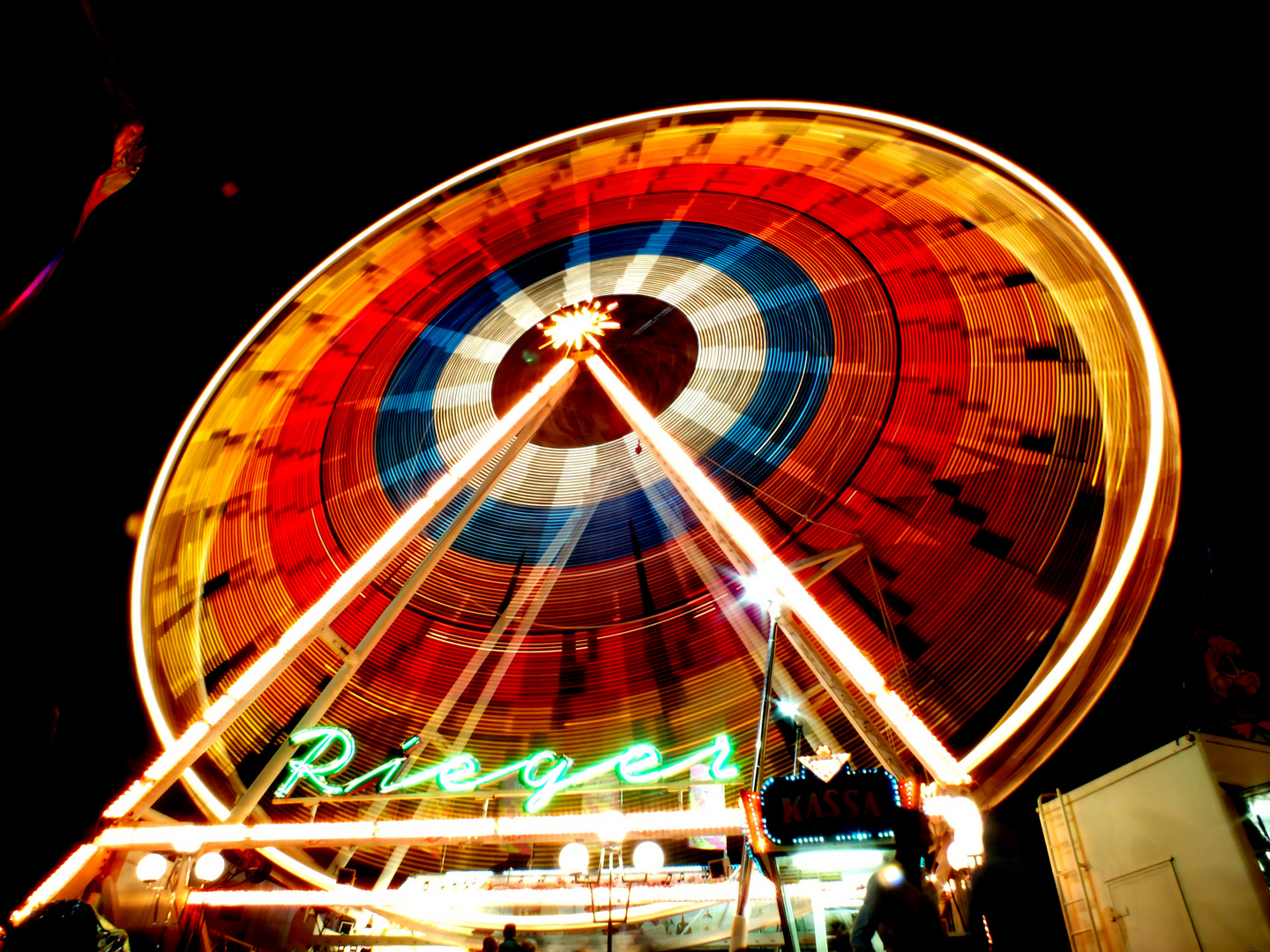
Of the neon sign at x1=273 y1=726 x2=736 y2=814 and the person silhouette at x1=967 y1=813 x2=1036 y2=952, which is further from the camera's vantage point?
the neon sign at x1=273 y1=726 x2=736 y2=814

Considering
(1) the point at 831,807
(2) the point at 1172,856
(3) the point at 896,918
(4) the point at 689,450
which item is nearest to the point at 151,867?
(1) the point at 831,807

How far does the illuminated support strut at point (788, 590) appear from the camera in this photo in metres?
5.42

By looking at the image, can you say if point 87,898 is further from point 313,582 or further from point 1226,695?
point 1226,695

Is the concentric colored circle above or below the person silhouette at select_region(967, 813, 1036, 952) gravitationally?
above

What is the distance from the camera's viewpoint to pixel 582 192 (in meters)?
12.0

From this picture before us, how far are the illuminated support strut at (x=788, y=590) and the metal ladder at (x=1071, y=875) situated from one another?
5.10 metres

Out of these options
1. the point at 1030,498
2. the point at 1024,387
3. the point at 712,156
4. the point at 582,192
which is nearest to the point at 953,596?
→ the point at 1030,498

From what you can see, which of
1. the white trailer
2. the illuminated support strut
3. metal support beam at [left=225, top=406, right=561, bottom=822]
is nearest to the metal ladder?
the white trailer

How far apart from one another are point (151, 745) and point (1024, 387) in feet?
47.8

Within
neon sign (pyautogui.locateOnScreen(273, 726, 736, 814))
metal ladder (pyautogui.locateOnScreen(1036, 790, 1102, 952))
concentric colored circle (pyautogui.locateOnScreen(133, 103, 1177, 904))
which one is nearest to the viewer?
neon sign (pyautogui.locateOnScreen(273, 726, 736, 814))

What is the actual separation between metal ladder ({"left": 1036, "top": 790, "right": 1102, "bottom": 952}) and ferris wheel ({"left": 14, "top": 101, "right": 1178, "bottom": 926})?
2481mm

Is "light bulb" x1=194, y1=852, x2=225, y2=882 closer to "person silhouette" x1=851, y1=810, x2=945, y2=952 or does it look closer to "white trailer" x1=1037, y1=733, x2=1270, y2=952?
"person silhouette" x1=851, y1=810, x2=945, y2=952

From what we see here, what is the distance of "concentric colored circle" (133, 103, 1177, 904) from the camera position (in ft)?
29.8

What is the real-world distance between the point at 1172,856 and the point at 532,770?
8.15 metres
